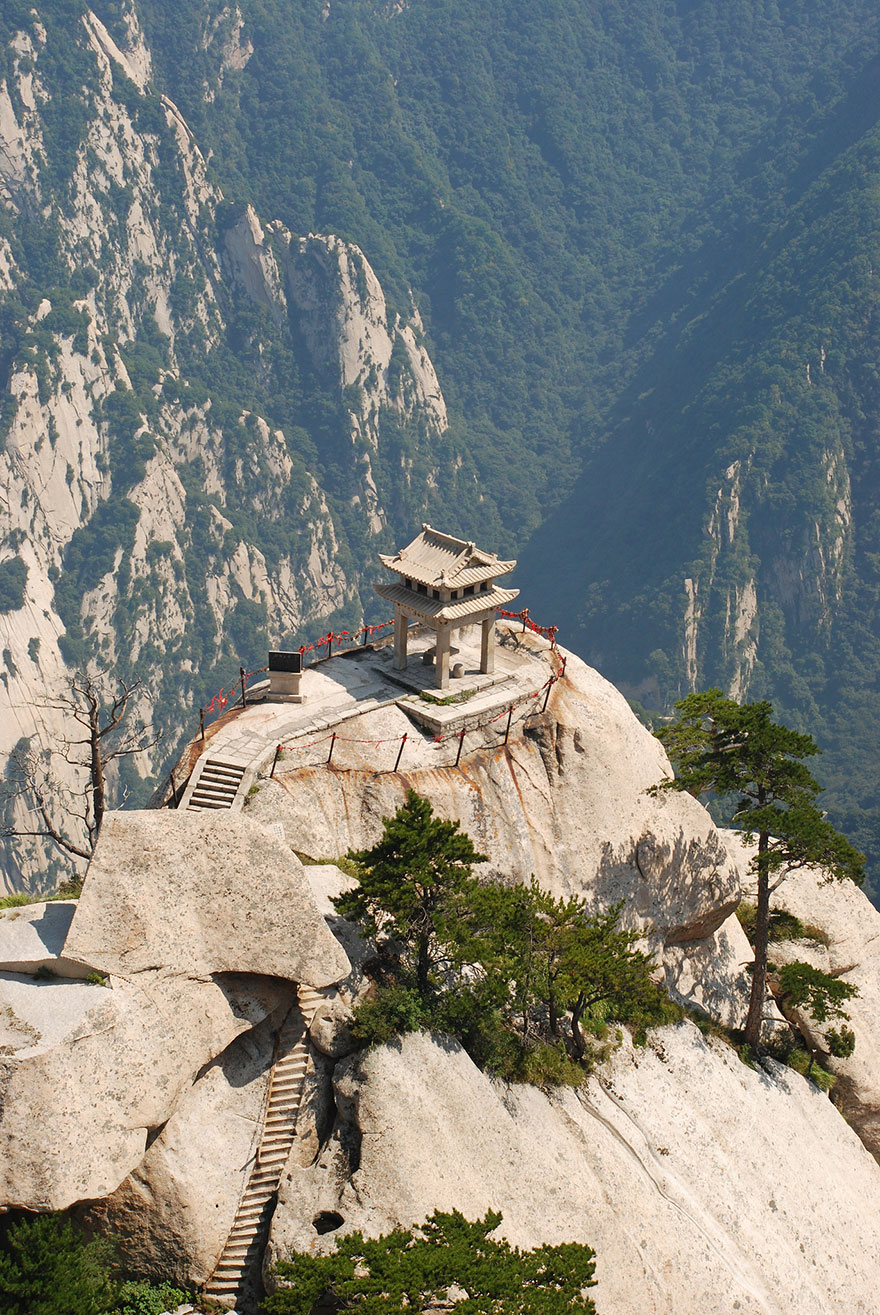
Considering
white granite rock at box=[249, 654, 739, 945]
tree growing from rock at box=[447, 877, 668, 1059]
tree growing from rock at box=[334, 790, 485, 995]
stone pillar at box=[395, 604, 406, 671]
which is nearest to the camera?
tree growing from rock at box=[334, 790, 485, 995]

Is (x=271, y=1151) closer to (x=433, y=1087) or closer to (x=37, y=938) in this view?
(x=433, y=1087)

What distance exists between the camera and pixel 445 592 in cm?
4325

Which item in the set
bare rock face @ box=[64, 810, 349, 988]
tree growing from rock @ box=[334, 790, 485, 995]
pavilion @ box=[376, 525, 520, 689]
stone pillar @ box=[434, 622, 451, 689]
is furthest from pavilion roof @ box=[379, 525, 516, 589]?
bare rock face @ box=[64, 810, 349, 988]

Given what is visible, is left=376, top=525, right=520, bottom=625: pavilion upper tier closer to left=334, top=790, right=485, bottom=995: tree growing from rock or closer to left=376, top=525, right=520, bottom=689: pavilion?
left=376, top=525, right=520, bottom=689: pavilion

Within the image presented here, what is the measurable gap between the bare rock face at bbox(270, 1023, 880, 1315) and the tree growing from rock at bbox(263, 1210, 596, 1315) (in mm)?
1856

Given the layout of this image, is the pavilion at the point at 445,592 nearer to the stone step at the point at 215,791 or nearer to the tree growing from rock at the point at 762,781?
the tree growing from rock at the point at 762,781

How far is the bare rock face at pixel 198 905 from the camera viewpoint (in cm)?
2931

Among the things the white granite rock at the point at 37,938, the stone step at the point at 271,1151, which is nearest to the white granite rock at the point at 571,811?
the stone step at the point at 271,1151

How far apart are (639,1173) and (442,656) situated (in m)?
17.9

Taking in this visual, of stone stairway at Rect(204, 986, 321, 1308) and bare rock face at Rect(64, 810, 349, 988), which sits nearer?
stone stairway at Rect(204, 986, 321, 1308)

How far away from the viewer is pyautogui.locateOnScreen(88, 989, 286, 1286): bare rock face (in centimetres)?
2878

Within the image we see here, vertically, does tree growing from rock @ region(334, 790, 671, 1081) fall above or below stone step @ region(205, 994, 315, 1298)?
above

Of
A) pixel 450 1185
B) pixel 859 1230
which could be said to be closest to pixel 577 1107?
pixel 450 1185

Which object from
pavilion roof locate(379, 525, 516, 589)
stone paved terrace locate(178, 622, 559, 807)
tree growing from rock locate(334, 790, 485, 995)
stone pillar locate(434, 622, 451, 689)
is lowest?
tree growing from rock locate(334, 790, 485, 995)
